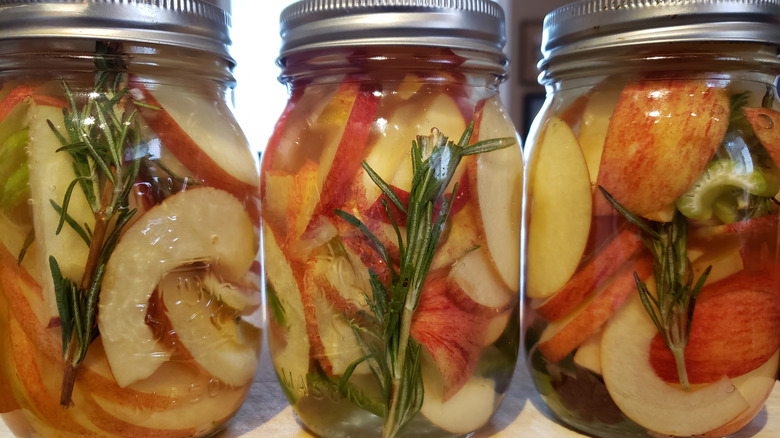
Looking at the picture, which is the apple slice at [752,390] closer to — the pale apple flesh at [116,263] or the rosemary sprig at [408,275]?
the rosemary sprig at [408,275]

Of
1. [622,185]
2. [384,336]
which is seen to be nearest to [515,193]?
[622,185]

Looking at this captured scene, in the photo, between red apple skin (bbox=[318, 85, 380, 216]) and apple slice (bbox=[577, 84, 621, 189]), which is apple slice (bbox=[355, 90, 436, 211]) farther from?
apple slice (bbox=[577, 84, 621, 189])

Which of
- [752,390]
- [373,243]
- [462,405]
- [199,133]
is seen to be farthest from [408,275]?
[752,390]

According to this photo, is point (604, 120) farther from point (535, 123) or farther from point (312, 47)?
point (312, 47)

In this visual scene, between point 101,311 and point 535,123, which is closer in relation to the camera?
point 101,311

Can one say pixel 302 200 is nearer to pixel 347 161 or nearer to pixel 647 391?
pixel 347 161

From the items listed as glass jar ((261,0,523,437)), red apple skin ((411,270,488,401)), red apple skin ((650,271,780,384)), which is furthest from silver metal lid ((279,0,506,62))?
red apple skin ((650,271,780,384))
